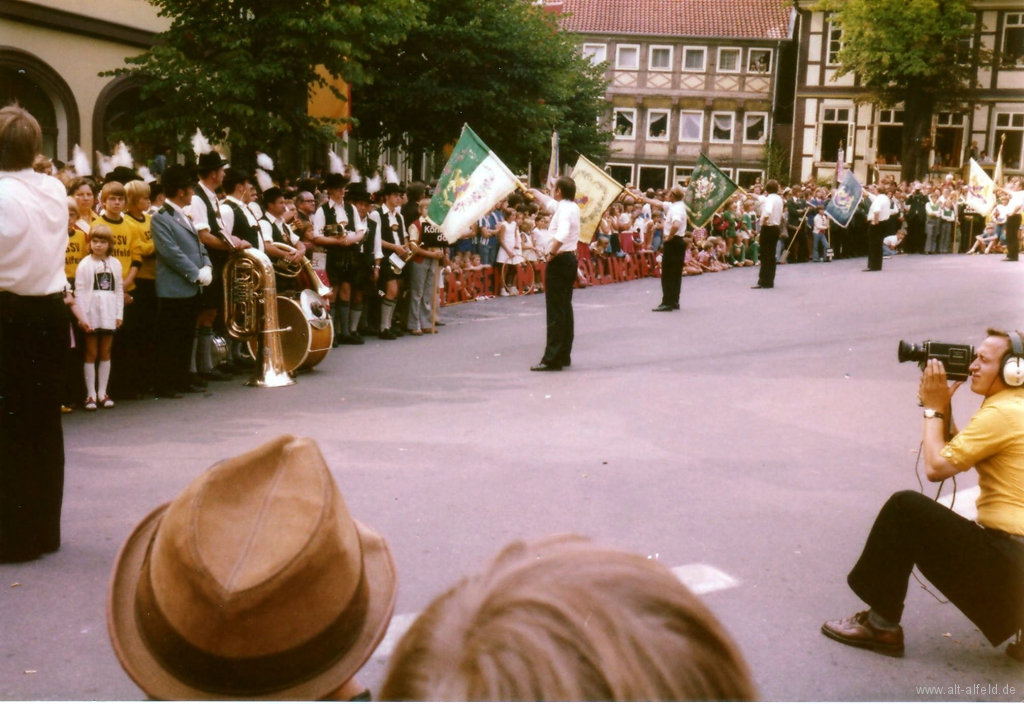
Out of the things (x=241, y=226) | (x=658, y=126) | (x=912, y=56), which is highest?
(x=912, y=56)

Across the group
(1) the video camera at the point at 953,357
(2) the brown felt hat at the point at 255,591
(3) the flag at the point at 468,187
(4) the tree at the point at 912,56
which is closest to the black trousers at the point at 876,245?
(3) the flag at the point at 468,187

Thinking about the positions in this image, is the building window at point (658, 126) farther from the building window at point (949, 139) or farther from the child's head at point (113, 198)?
the child's head at point (113, 198)

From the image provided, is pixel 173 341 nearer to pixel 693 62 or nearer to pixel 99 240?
pixel 99 240

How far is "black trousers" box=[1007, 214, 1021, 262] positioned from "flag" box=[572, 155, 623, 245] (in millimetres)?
15031

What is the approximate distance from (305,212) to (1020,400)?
32.6ft

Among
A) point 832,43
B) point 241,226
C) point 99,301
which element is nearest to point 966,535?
point 99,301

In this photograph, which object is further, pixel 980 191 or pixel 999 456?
pixel 980 191

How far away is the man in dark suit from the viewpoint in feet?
32.9

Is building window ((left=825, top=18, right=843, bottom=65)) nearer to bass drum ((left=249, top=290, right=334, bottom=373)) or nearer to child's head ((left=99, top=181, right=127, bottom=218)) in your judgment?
bass drum ((left=249, top=290, right=334, bottom=373))

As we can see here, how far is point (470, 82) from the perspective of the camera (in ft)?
89.2

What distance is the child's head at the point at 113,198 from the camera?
9.65 m

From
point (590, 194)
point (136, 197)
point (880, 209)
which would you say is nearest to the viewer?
point (136, 197)

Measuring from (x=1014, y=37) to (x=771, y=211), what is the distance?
36664mm

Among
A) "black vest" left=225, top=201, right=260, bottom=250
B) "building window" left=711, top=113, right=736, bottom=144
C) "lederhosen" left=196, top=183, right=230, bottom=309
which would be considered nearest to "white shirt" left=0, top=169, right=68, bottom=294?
"lederhosen" left=196, top=183, right=230, bottom=309
